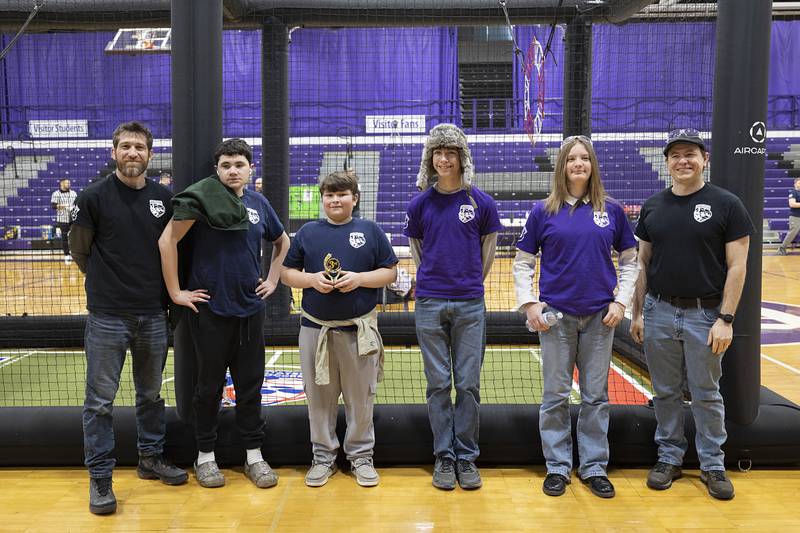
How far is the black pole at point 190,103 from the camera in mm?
3953

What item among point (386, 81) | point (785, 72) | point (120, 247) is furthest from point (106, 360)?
point (785, 72)

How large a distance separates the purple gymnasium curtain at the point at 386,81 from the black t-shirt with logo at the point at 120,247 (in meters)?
10.4

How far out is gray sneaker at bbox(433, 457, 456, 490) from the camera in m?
3.69

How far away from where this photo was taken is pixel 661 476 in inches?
146

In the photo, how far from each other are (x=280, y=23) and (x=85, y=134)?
373 inches

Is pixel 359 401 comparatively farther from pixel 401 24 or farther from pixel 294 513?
pixel 401 24

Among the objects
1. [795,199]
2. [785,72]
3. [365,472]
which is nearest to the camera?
[365,472]

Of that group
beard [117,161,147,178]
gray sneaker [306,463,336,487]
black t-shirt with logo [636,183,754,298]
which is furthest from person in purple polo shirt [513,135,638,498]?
beard [117,161,147,178]

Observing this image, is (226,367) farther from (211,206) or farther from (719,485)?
(719,485)

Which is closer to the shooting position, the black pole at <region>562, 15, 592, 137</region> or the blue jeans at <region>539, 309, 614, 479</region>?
the blue jeans at <region>539, 309, 614, 479</region>

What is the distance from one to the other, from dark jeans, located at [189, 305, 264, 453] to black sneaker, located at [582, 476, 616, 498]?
5.90 ft

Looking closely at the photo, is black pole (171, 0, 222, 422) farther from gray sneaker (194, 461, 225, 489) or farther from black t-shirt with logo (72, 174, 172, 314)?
black t-shirt with logo (72, 174, 172, 314)

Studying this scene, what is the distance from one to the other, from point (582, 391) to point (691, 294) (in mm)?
745

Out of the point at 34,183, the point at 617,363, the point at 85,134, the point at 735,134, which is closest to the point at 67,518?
the point at 735,134
